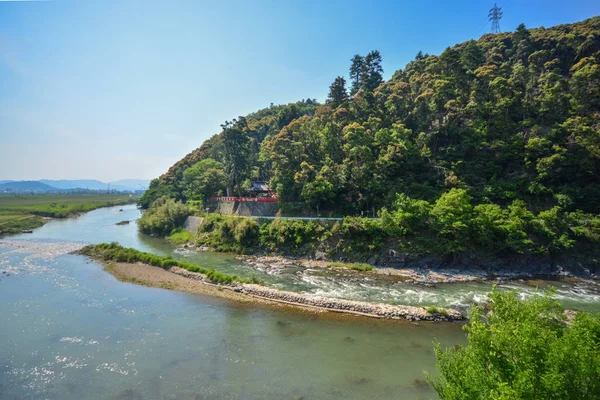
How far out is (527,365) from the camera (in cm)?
757

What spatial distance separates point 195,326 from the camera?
19.2 metres

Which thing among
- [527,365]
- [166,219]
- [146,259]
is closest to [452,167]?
[527,365]

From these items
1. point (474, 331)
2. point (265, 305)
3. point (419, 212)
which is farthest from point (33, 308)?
point (419, 212)

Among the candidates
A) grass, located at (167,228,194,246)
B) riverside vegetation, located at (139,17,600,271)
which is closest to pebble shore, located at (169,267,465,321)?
riverside vegetation, located at (139,17,600,271)

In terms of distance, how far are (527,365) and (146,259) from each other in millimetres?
34632

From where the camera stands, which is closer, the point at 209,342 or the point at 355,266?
the point at 209,342

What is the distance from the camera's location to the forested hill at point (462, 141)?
1384 inches

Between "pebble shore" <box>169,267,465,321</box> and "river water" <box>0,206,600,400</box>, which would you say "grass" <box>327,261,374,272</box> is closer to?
"river water" <box>0,206,600,400</box>

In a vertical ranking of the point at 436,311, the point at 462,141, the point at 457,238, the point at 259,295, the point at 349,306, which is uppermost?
the point at 462,141

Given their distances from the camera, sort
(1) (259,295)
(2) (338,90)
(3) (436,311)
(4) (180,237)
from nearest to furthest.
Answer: (3) (436,311), (1) (259,295), (4) (180,237), (2) (338,90)

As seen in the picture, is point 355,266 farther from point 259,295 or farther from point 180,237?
point 180,237

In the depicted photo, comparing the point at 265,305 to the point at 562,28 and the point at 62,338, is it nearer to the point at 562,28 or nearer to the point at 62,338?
the point at 62,338

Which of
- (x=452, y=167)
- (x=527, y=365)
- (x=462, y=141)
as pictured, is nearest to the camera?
(x=527, y=365)

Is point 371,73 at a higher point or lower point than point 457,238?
higher
